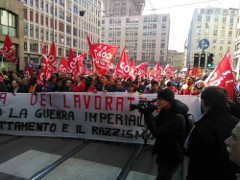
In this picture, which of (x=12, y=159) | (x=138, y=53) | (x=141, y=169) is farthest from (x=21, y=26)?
(x=138, y=53)

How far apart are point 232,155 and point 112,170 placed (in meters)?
2.91

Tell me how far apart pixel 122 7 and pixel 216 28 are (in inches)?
2605

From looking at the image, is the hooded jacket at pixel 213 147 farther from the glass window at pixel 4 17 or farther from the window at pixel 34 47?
the window at pixel 34 47

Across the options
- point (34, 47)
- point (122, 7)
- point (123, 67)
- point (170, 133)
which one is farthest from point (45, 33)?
point (122, 7)

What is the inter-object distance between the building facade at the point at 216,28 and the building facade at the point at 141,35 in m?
22.7

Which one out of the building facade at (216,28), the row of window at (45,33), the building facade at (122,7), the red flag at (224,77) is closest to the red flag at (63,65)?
the red flag at (224,77)

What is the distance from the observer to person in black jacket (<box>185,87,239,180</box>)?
65.5 inches

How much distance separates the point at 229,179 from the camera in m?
1.71

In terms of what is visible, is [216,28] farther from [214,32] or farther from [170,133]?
[170,133]

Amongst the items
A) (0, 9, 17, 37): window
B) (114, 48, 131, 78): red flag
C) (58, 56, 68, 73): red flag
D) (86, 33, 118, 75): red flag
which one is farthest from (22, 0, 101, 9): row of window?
(86, 33, 118, 75): red flag

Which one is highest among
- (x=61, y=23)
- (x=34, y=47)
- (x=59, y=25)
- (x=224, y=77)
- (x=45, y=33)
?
(x=61, y=23)

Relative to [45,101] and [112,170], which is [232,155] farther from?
[45,101]

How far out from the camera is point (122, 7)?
128m

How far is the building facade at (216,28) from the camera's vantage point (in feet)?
282
